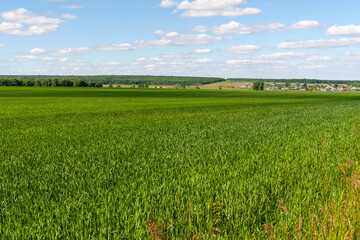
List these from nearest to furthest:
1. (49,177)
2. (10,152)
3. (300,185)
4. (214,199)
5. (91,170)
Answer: (214,199)
(300,185)
(49,177)
(91,170)
(10,152)

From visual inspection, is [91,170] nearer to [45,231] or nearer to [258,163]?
[45,231]

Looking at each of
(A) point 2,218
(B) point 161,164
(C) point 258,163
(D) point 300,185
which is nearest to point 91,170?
(B) point 161,164

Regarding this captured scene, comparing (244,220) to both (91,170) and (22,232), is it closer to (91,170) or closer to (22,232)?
(22,232)

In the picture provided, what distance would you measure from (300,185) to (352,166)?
329cm

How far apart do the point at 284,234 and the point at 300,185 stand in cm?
257

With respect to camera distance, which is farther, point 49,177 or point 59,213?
Answer: point 49,177

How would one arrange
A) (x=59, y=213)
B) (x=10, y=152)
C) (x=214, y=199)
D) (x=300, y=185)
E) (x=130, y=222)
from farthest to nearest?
(x=10, y=152), (x=300, y=185), (x=214, y=199), (x=59, y=213), (x=130, y=222)

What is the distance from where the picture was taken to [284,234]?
460cm

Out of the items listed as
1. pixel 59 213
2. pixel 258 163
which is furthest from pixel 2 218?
pixel 258 163

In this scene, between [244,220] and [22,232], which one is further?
[244,220]

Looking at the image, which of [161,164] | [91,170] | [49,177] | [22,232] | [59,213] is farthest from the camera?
[161,164]

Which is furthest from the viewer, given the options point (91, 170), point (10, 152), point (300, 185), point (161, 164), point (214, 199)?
point (10, 152)

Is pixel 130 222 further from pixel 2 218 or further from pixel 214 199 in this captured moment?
pixel 2 218

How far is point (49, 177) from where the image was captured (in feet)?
26.2
